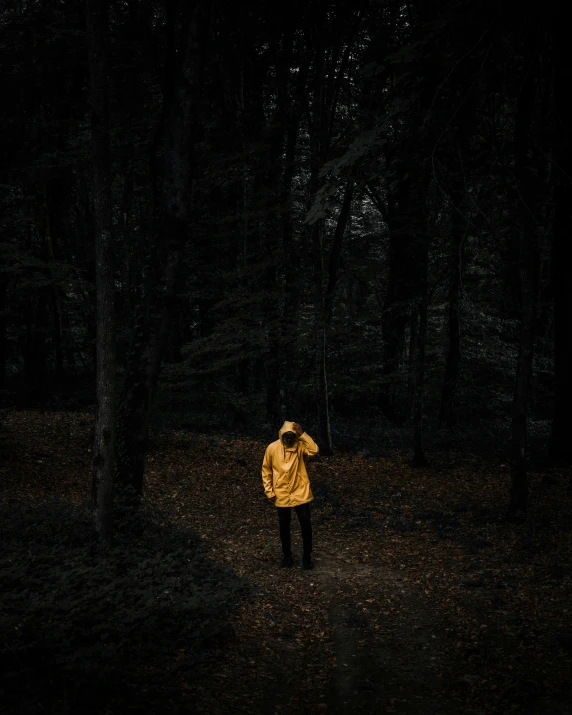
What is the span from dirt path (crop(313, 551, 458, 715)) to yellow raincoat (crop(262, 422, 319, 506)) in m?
1.14

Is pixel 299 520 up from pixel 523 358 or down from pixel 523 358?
down

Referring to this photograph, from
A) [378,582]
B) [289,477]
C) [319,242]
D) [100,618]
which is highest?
[319,242]

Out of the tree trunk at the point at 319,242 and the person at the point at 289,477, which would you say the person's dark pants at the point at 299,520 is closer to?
the person at the point at 289,477

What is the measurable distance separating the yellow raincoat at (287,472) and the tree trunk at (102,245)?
2.20m

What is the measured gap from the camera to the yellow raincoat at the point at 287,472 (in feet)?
25.4

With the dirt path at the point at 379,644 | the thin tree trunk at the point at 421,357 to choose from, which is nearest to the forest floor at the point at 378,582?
the dirt path at the point at 379,644

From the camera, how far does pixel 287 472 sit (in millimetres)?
7730

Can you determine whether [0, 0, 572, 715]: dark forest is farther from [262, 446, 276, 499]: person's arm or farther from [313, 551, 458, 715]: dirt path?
[262, 446, 276, 499]: person's arm

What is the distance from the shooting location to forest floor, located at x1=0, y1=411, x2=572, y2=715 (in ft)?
15.5

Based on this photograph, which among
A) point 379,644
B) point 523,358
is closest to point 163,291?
point 379,644

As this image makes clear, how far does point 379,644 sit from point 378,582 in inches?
75.2

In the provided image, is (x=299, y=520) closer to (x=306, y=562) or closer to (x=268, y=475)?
(x=306, y=562)

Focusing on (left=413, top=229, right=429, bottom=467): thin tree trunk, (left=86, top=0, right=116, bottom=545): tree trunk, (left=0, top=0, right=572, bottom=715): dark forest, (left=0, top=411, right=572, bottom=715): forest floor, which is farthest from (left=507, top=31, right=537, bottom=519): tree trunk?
(left=86, top=0, right=116, bottom=545): tree trunk

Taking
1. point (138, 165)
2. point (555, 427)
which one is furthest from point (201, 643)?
point (138, 165)
